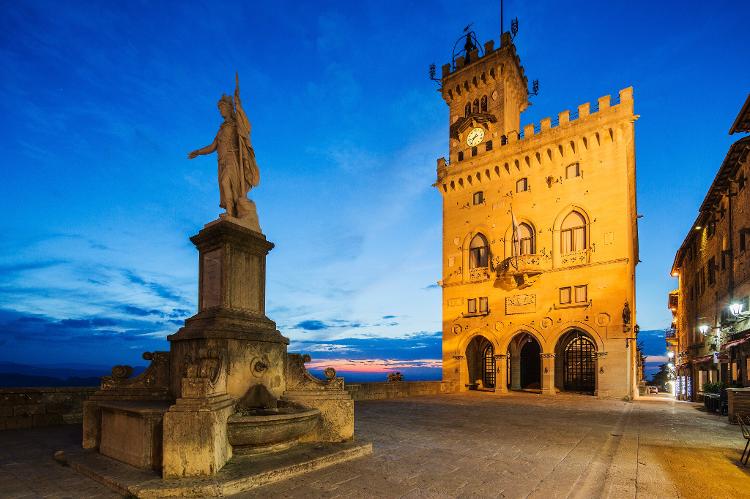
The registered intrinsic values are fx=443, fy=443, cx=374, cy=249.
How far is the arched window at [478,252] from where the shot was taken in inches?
1132

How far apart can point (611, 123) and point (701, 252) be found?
9927 mm

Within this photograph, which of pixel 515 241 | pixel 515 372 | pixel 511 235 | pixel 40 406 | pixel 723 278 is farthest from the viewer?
pixel 515 372

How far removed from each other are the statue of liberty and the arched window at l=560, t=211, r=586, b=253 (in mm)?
21852

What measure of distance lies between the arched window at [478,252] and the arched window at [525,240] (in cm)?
219

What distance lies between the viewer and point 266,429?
5.78 m

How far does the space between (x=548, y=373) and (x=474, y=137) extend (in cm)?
1714

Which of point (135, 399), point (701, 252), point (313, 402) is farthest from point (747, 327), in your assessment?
point (135, 399)

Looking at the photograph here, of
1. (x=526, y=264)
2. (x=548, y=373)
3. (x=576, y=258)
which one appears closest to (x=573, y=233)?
(x=576, y=258)

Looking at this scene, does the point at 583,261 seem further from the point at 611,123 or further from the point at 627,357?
the point at 611,123

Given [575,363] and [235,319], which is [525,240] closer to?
[575,363]

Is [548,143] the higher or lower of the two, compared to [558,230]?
higher

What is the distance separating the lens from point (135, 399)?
671 centimetres

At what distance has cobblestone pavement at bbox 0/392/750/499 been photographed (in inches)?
201

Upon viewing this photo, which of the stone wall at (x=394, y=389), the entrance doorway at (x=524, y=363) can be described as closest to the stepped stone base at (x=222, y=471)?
the stone wall at (x=394, y=389)
